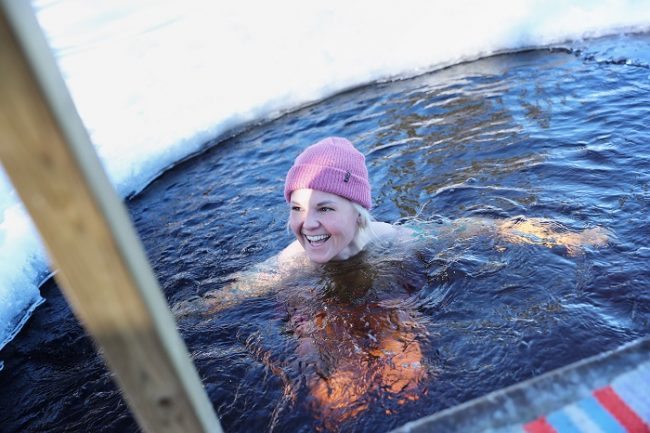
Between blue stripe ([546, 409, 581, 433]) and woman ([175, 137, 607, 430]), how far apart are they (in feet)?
4.00

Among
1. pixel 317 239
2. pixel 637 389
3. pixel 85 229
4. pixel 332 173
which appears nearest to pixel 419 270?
pixel 317 239

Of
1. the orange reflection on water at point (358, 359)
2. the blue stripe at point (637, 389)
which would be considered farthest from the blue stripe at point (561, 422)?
the orange reflection on water at point (358, 359)

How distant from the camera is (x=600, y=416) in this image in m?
1.86

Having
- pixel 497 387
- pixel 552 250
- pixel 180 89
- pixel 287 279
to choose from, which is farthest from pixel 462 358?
pixel 180 89

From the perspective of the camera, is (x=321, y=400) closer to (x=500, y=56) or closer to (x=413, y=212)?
(x=413, y=212)

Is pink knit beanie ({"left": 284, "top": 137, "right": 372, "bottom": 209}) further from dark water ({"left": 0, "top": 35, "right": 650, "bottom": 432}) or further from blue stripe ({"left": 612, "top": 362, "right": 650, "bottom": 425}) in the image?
blue stripe ({"left": 612, "top": 362, "right": 650, "bottom": 425})

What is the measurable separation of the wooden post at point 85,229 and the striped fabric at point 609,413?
1070 millimetres

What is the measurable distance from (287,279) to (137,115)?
432 cm

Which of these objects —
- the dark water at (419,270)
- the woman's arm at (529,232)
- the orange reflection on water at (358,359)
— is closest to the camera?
the orange reflection on water at (358,359)

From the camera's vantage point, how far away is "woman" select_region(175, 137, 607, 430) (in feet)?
10.6

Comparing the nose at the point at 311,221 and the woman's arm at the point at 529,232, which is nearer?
the nose at the point at 311,221

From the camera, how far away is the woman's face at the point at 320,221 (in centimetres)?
392

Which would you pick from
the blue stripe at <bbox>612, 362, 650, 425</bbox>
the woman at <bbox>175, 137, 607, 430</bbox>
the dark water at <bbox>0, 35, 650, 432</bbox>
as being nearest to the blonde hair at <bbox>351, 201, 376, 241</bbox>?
the woman at <bbox>175, 137, 607, 430</bbox>

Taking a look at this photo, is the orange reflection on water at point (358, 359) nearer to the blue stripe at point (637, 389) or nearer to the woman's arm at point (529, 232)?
the woman's arm at point (529, 232)
